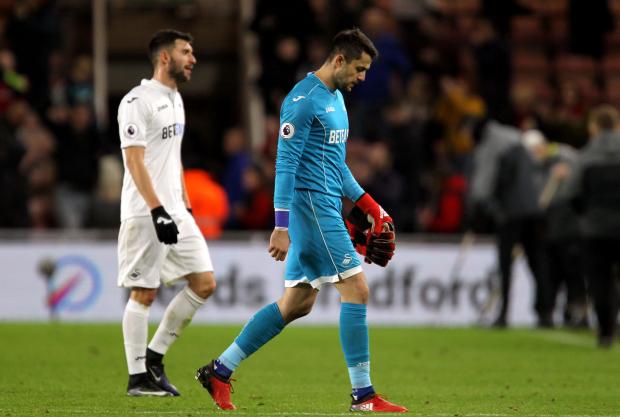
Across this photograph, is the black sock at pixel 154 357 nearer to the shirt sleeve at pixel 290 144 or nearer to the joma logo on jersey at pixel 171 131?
the joma logo on jersey at pixel 171 131

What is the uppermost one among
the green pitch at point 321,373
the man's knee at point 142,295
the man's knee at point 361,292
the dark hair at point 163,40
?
the dark hair at point 163,40

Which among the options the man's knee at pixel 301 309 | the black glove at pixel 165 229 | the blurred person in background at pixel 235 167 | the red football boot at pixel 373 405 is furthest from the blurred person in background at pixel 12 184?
the red football boot at pixel 373 405

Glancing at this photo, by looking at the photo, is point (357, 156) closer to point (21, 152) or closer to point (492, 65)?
point (492, 65)

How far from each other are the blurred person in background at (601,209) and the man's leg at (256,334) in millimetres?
6454

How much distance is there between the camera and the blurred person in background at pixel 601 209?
1415cm

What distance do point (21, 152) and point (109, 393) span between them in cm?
989

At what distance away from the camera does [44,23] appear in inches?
797

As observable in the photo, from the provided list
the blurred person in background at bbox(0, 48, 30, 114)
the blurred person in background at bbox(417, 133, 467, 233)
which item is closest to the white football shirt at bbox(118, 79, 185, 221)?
the blurred person in background at bbox(417, 133, 467, 233)

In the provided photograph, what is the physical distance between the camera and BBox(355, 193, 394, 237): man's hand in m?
8.52

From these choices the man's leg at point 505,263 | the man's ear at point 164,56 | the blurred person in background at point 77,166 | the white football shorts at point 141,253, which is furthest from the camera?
the blurred person in background at point 77,166

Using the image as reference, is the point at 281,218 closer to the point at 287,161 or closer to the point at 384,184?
the point at 287,161

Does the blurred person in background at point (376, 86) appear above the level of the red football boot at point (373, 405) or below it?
above

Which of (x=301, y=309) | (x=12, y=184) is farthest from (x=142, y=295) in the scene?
(x=12, y=184)

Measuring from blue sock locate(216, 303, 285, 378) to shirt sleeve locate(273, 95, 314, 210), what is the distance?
0.76 meters
